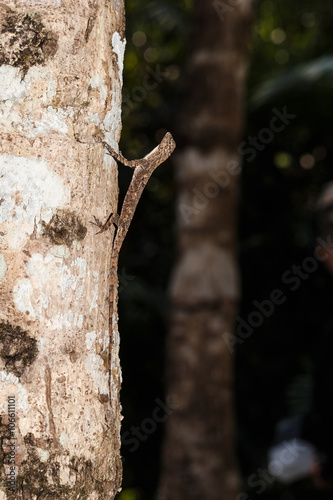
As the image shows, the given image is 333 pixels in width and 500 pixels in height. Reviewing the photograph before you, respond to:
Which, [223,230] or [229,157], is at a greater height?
[229,157]

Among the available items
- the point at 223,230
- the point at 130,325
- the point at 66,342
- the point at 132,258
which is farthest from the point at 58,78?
the point at 132,258

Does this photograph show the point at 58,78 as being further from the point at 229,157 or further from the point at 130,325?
the point at 130,325

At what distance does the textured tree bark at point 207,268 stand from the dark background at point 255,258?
1165mm

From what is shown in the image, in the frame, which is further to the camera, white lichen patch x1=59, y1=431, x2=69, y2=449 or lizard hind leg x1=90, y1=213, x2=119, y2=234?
lizard hind leg x1=90, y1=213, x2=119, y2=234

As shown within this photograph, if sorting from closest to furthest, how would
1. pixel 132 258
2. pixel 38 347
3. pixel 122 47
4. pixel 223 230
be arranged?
pixel 38 347, pixel 122 47, pixel 223 230, pixel 132 258

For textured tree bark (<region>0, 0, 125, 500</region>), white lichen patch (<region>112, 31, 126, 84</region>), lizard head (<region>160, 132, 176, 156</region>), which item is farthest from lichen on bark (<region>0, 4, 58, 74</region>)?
lizard head (<region>160, 132, 176, 156</region>)

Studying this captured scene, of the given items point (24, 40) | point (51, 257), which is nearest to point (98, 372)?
point (51, 257)

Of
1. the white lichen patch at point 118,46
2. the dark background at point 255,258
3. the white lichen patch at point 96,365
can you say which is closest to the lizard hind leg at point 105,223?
the white lichen patch at point 96,365

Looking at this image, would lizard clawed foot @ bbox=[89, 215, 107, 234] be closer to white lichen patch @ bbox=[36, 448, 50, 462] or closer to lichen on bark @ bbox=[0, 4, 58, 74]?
lichen on bark @ bbox=[0, 4, 58, 74]

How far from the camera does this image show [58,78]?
3.80 ft

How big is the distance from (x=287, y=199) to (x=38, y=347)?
5.49m

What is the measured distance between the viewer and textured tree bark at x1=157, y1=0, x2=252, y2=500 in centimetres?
394

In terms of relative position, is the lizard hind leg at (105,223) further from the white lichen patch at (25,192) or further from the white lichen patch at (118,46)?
the white lichen patch at (118,46)

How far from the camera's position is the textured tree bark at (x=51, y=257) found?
110cm
